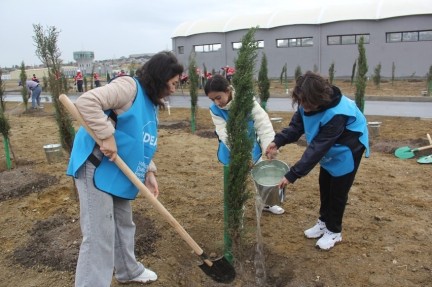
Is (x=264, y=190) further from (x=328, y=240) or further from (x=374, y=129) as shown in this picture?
(x=374, y=129)

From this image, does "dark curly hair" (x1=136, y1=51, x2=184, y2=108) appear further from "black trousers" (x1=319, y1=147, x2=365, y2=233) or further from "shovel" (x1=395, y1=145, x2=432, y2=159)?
"shovel" (x1=395, y1=145, x2=432, y2=159)

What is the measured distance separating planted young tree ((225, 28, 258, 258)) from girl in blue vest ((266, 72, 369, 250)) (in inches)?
13.0

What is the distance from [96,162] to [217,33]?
34.5 m

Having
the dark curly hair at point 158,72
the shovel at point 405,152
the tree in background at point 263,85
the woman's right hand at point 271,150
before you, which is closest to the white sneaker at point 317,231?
the woman's right hand at point 271,150

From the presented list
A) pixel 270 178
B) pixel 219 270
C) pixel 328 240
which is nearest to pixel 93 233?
pixel 219 270

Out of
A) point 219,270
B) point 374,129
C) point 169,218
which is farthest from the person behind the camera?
point 374,129

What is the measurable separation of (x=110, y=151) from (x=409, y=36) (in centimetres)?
2967

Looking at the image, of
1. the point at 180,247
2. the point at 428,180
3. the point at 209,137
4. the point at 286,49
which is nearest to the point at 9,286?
the point at 180,247

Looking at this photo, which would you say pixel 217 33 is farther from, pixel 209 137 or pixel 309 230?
pixel 309 230

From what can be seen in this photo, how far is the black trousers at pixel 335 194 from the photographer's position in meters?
3.17

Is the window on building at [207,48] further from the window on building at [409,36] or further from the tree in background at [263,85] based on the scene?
the tree in background at [263,85]

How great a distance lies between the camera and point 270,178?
3301mm

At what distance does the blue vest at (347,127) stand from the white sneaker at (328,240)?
64cm

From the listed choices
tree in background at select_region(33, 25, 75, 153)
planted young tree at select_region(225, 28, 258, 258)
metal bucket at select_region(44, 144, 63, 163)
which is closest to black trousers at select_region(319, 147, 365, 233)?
planted young tree at select_region(225, 28, 258, 258)
